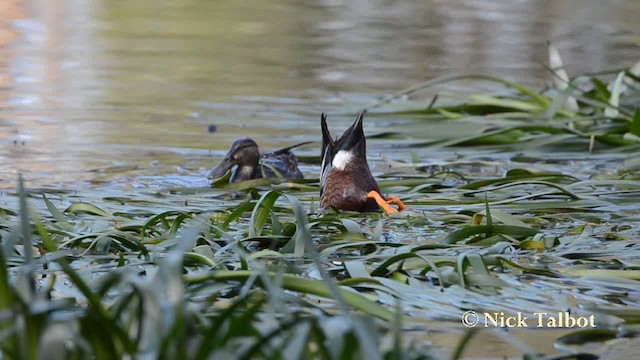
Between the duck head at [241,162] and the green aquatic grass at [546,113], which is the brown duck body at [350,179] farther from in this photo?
the green aquatic grass at [546,113]

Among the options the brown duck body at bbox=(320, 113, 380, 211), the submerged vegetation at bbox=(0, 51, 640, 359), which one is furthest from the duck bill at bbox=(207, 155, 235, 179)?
the brown duck body at bbox=(320, 113, 380, 211)

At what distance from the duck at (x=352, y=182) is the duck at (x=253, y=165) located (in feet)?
2.93

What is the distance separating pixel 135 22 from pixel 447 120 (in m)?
8.13

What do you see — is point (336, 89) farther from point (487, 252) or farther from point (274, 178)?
point (487, 252)

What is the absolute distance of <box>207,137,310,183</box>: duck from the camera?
6.47 m

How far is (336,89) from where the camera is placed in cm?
988

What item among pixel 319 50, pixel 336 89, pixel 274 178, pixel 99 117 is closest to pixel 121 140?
pixel 99 117

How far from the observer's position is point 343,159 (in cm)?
554

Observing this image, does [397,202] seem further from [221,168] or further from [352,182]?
[221,168]

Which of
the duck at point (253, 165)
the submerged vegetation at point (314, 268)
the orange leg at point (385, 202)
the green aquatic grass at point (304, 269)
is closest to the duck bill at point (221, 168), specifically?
the duck at point (253, 165)

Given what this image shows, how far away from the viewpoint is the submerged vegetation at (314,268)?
2.44m

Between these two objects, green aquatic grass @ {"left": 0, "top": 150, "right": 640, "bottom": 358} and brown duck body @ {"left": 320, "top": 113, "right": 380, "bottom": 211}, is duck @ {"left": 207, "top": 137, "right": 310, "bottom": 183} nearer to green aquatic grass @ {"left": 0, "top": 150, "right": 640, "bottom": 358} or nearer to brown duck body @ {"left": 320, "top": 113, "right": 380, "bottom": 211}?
green aquatic grass @ {"left": 0, "top": 150, "right": 640, "bottom": 358}

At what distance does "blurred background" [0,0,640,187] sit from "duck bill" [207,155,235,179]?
69mm

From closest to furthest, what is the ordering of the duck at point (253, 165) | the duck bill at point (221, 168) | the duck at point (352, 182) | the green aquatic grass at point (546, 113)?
1. the duck at point (352, 182)
2. the duck at point (253, 165)
3. the duck bill at point (221, 168)
4. the green aquatic grass at point (546, 113)
